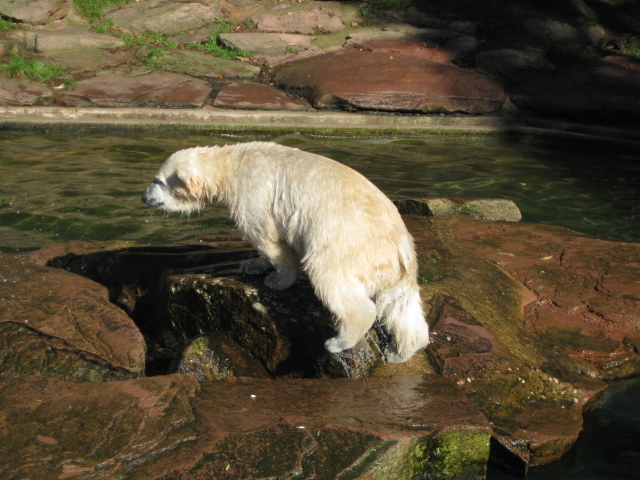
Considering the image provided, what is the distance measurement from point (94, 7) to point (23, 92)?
385cm

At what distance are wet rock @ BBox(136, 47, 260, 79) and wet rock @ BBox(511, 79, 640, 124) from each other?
4.57m

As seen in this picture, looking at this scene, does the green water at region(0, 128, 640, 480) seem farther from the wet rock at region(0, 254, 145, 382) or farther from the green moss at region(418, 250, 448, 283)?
the wet rock at region(0, 254, 145, 382)

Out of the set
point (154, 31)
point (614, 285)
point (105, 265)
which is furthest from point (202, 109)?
point (614, 285)

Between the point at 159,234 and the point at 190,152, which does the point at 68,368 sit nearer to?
the point at 190,152

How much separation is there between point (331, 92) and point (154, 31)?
420cm

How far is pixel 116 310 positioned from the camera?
4.12m

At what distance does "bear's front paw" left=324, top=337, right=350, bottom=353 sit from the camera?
11.6 feet

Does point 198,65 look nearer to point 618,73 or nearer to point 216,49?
point 216,49

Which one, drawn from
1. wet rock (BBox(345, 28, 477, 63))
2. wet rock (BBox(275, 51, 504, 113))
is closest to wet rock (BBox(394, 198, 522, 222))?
wet rock (BBox(275, 51, 504, 113))

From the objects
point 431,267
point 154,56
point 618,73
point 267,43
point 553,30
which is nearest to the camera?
point 431,267

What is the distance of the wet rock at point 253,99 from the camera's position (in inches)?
388

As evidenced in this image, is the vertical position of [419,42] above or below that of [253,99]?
above

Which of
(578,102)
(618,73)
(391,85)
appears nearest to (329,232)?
(391,85)

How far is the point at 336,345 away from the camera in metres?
3.54
